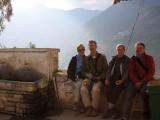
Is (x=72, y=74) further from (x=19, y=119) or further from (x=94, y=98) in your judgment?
(x=19, y=119)

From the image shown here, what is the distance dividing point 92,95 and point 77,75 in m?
0.72

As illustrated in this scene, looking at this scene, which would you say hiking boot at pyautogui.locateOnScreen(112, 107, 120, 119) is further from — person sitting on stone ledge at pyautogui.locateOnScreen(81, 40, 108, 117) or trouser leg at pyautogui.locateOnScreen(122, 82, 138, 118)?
person sitting on stone ledge at pyautogui.locateOnScreen(81, 40, 108, 117)

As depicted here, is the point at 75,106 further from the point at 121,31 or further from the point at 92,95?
the point at 121,31

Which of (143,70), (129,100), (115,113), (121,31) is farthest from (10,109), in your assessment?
(121,31)

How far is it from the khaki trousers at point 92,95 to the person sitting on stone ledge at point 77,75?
0.18 metres

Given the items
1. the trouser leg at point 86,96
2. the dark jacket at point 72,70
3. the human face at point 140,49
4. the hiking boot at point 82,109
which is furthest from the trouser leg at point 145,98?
the dark jacket at point 72,70

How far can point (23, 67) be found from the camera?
16.0ft

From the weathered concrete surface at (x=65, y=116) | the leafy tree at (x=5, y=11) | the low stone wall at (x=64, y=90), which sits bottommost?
the weathered concrete surface at (x=65, y=116)

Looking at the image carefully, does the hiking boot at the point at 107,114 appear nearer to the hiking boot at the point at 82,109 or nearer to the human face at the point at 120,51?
the hiking boot at the point at 82,109

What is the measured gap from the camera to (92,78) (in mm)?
3936

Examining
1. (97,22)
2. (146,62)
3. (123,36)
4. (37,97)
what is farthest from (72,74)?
(97,22)

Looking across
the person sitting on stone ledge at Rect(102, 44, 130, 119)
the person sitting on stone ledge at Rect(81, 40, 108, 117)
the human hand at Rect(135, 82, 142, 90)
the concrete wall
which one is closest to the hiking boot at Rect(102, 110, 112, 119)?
the person sitting on stone ledge at Rect(102, 44, 130, 119)

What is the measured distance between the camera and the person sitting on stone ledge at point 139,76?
3.43 meters

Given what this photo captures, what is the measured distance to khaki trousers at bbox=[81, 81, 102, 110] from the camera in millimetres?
3781
